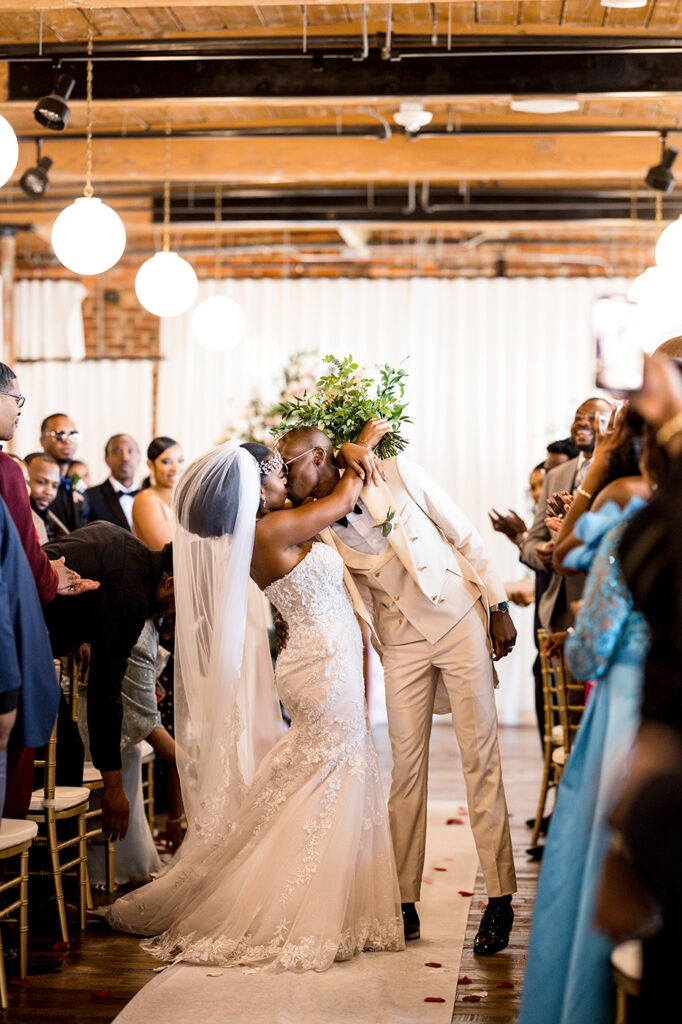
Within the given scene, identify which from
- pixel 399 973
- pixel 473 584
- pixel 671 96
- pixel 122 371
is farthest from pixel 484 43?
pixel 122 371

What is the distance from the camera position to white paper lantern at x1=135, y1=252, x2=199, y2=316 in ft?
20.9

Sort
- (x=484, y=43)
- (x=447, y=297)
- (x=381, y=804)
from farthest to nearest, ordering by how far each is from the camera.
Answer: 1. (x=447, y=297)
2. (x=484, y=43)
3. (x=381, y=804)

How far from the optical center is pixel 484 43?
5891mm

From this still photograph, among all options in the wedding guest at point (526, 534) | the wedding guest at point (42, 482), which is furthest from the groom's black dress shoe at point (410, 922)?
the wedding guest at point (42, 482)

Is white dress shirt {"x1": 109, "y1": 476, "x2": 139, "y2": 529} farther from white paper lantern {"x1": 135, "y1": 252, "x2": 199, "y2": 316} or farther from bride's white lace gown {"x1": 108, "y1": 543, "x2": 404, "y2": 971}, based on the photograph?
bride's white lace gown {"x1": 108, "y1": 543, "x2": 404, "y2": 971}

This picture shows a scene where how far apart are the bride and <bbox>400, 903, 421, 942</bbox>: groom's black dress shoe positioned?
136 mm

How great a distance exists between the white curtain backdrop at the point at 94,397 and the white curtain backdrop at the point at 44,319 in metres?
0.13

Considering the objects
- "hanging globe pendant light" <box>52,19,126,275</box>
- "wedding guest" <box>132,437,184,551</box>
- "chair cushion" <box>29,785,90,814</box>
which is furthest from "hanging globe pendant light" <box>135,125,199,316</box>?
"chair cushion" <box>29,785,90,814</box>

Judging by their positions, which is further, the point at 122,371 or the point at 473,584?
the point at 122,371

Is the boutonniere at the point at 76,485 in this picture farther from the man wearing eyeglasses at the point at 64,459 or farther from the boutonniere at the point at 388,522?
the boutonniere at the point at 388,522

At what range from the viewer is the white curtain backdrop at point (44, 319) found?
34.1 feet

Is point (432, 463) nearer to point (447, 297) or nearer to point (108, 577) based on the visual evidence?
point (447, 297)

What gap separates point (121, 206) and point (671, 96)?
498 centimetres

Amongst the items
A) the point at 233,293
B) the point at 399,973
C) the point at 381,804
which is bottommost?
the point at 399,973
